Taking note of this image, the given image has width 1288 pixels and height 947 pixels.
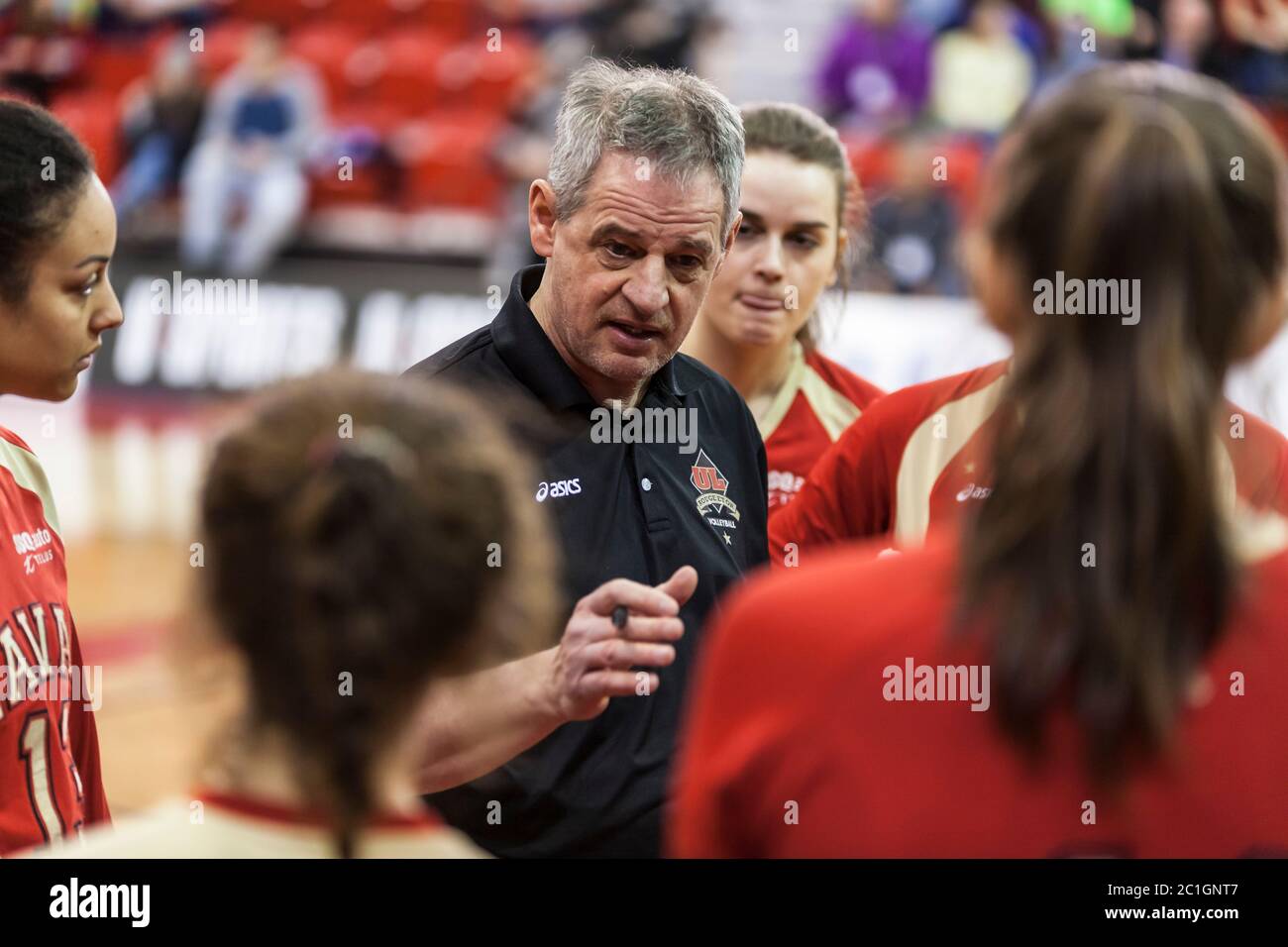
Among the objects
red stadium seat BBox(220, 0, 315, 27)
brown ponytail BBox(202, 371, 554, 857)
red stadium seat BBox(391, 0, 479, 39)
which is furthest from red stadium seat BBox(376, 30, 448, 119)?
brown ponytail BBox(202, 371, 554, 857)

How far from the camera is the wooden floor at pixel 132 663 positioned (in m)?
4.77

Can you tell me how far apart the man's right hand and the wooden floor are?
2.01 metres

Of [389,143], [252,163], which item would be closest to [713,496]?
[252,163]

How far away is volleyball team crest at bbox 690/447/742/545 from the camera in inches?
100

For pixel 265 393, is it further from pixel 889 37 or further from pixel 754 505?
pixel 889 37

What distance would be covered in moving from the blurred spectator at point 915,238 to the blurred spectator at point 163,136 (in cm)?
589

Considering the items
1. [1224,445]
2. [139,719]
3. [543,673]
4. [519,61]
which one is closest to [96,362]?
[519,61]

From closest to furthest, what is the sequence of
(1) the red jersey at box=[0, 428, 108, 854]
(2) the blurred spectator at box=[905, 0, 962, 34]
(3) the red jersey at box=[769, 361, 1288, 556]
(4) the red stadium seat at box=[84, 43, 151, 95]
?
(1) the red jersey at box=[0, 428, 108, 854] < (3) the red jersey at box=[769, 361, 1288, 556] < (2) the blurred spectator at box=[905, 0, 962, 34] < (4) the red stadium seat at box=[84, 43, 151, 95]

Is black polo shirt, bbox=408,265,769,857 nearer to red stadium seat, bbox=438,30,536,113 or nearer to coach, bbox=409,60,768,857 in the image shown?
coach, bbox=409,60,768,857

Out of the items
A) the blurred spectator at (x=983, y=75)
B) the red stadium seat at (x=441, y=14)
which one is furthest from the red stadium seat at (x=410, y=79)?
the blurred spectator at (x=983, y=75)

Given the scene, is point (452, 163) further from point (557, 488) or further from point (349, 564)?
point (349, 564)

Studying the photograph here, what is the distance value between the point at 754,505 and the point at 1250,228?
153cm

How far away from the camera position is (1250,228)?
1.20 metres
